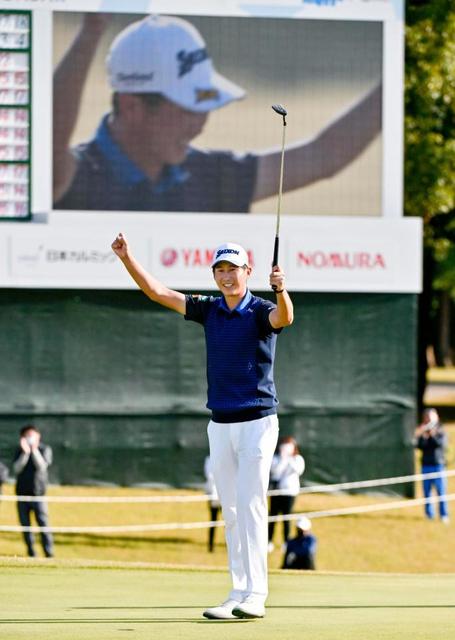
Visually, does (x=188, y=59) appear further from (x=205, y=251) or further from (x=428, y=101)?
(x=428, y=101)

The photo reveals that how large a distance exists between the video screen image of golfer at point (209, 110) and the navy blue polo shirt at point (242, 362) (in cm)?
1735

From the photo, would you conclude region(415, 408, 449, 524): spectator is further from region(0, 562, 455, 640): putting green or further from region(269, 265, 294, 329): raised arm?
region(269, 265, 294, 329): raised arm

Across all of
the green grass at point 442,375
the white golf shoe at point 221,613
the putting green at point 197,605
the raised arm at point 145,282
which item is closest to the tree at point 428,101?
the putting green at point 197,605

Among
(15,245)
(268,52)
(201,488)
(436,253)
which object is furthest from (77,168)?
(436,253)

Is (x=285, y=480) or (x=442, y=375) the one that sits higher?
(x=442, y=375)

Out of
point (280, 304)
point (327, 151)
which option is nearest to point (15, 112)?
point (327, 151)

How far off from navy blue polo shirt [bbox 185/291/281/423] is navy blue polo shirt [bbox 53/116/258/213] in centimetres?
1736

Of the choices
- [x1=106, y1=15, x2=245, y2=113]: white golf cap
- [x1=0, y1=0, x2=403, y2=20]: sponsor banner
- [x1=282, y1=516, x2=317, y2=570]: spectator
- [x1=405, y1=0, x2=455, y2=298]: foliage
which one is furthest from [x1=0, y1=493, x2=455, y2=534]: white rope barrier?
[x1=405, y1=0, x2=455, y2=298]: foliage

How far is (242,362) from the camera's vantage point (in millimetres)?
8523

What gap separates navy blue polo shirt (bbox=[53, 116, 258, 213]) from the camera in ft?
84.3

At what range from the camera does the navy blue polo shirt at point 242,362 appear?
8.48m

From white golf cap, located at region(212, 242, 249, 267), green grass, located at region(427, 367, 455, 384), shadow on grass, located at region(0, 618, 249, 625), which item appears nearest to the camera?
shadow on grass, located at region(0, 618, 249, 625)

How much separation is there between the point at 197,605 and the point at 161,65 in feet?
58.0

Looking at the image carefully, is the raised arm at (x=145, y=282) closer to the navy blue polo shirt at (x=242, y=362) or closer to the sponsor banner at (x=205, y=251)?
the navy blue polo shirt at (x=242, y=362)
